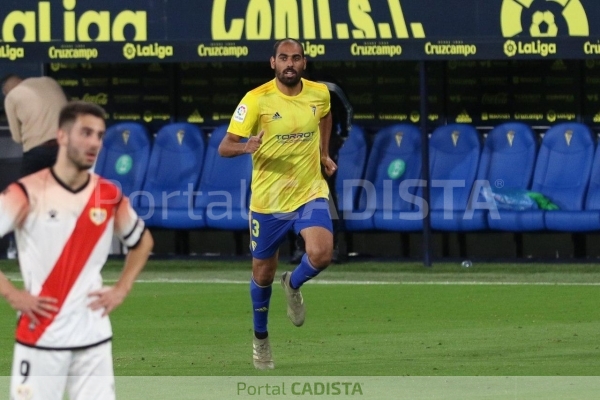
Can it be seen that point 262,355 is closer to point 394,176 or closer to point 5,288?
point 5,288

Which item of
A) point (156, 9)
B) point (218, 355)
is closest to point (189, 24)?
point (156, 9)

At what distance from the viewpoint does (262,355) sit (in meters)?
10.2

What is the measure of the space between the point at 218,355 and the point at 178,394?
1927 mm

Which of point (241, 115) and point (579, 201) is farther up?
point (241, 115)

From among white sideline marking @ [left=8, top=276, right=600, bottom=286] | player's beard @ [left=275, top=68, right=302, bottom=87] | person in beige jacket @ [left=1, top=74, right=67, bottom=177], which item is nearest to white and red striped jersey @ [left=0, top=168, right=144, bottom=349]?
player's beard @ [left=275, top=68, right=302, bottom=87]

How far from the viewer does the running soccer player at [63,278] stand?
5.82 m

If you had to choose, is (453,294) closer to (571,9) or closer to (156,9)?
(571,9)

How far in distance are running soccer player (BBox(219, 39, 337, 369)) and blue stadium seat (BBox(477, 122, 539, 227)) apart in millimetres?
8389

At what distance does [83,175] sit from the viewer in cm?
596

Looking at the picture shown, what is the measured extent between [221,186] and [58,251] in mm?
13587

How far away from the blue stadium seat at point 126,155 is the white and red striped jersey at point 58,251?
45.5ft

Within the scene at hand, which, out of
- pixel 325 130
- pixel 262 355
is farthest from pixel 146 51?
pixel 262 355

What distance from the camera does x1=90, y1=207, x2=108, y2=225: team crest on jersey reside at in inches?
234

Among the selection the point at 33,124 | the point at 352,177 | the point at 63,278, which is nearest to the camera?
the point at 63,278
